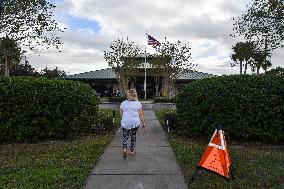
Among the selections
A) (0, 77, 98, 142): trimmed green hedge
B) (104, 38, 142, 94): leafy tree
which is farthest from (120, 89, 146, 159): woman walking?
(104, 38, 142, 94): leafy tree

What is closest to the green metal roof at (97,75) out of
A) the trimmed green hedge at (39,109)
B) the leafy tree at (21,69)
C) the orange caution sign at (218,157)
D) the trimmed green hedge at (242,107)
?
the leafy tree at (21,69)

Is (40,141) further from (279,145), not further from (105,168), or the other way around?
(279,145)

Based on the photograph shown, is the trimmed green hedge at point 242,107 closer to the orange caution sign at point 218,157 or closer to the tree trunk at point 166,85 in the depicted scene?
the orange caution sign at point 218,157

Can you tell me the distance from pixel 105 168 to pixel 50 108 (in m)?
3.69

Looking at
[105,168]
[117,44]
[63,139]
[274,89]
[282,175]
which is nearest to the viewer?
[282,175]

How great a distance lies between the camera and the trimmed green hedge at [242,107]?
34.1ft

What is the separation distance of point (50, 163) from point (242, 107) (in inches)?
212

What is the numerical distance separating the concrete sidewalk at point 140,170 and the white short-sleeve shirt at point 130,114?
752 mm

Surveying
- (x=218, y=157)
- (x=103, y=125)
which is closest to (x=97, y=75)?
(x=103, y=125)

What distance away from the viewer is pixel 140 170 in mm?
7590

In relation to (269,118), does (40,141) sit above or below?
below

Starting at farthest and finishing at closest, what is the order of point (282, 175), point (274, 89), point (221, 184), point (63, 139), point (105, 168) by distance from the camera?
1. point (63, 139)
2. point (274, 89)
3. point (105, 168)
4. point (282, 175)
5. point (221, 184)

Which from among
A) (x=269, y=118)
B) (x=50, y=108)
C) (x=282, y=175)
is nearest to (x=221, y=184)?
(x=282, y=175)

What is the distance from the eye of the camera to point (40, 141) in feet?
36.1
